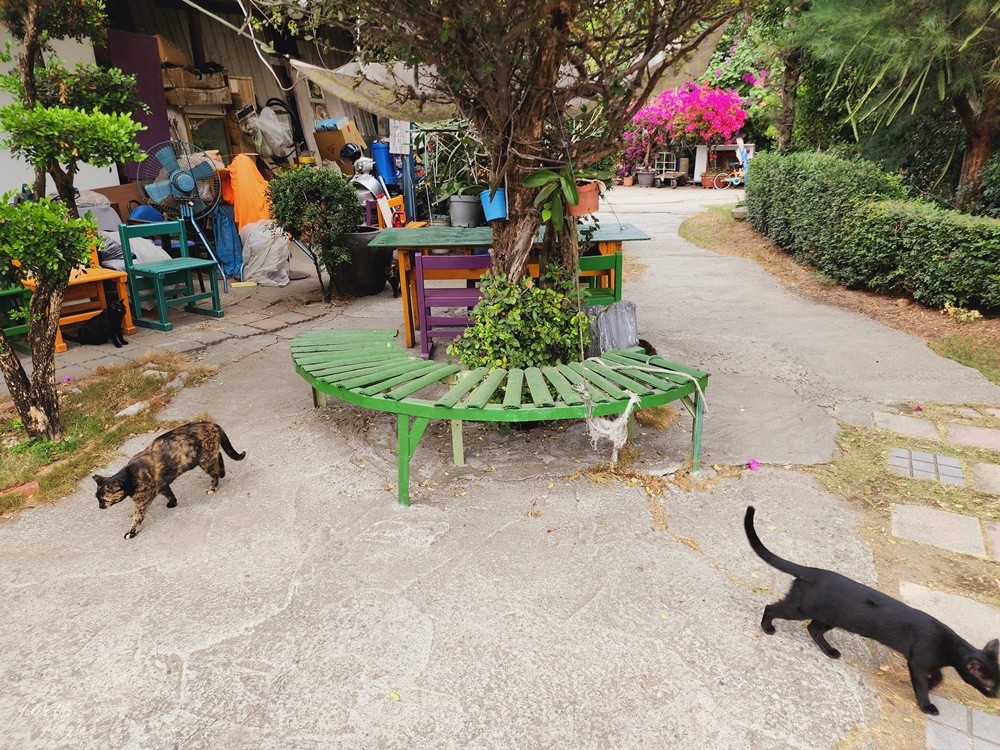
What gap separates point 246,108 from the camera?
11.4m

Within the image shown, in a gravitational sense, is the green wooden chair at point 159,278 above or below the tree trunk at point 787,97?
below

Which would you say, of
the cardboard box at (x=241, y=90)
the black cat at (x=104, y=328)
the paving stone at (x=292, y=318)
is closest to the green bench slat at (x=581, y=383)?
the paving stone at (x=292, y=318)

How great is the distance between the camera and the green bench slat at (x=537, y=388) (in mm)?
3395

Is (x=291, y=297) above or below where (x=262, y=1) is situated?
below

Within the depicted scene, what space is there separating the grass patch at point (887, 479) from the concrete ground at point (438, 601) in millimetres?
119

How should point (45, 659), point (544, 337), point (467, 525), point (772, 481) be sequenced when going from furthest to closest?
point (544, 337), point (772, 481), point (467, 525), point (45, 659)

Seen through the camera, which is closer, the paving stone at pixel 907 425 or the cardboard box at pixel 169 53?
the paving stone at pixel 907 425

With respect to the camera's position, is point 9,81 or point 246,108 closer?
Answer: point 9,81

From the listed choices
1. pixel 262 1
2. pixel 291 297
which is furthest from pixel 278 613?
pixel 291 297

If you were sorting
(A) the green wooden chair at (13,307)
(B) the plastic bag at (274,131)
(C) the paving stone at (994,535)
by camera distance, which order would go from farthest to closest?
(B) the plastic bag at (274,131) → (A) the green wooden chair at (13,307) → (C) the paving stone at (994,535)

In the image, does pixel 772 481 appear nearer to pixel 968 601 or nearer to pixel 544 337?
pixel 968 601

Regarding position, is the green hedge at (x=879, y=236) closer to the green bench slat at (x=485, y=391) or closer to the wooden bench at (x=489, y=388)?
the wooden bench at (x=489, y=388)

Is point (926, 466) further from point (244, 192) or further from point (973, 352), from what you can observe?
point (244, 192)

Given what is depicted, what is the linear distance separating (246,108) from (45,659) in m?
10.9
